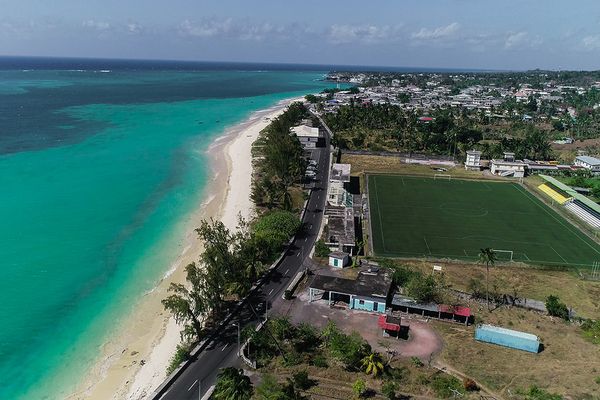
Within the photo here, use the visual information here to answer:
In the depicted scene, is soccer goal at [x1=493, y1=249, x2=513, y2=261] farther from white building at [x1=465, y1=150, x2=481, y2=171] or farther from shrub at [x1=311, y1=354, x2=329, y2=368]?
white building at [x1=465, y1=150, x2=481, y2=171]

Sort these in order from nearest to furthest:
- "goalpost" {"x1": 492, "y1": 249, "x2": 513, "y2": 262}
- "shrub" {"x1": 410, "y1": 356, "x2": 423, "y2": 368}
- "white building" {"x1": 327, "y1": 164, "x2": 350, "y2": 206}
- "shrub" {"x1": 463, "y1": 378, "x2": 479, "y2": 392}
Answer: "shrub" {"x1": 463, "y1": 378, "x2": 479, "y2": 392} < "shrub" {"x1": 410, "y1": 356, "x2": 423, "y2": 368} < "goalpost" {"x1": 492, "y1": 249, "x2": 513, "y2": 262} < "white building" {"x1": 327, "y1": 164, "x2": 350, "y2": 206}

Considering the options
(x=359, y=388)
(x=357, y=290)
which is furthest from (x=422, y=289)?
(x=359, y=388)

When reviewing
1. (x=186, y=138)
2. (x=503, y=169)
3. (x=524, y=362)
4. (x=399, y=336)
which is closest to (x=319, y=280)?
(x=399, y=336)

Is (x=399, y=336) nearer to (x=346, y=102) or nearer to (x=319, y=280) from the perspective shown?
(x=319, y=280)

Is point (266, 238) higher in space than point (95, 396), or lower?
higher

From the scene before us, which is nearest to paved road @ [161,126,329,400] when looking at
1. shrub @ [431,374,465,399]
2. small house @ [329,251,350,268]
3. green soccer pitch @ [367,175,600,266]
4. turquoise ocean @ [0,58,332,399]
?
small house @ [329,251,350,268]

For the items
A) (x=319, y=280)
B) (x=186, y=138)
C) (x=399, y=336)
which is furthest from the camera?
(x=186, y=138)

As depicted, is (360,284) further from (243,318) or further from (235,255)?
(235,255)
